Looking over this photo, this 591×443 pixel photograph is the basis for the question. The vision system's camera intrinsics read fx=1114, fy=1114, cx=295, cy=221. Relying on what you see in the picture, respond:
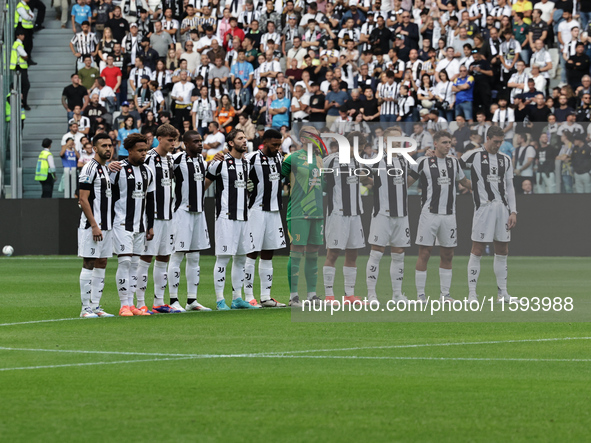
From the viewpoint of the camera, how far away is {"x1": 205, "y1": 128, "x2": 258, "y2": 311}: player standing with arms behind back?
47.5 ft

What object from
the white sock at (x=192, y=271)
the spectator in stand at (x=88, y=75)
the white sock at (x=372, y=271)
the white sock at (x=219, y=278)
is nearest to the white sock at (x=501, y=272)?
the white sock at (x=372, y=271)

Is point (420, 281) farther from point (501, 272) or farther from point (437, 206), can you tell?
point (501, 272)

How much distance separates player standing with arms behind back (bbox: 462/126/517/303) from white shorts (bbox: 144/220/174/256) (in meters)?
3.89

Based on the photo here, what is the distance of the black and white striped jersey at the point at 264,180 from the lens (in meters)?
14.9

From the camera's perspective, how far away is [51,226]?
88.8ft

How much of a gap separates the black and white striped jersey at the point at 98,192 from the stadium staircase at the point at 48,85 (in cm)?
1641

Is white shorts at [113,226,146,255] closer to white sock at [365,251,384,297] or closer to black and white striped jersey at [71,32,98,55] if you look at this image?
white sock at [365,251,384,297]

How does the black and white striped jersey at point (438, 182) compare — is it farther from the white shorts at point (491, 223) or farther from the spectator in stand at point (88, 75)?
the spectator in stand at point (88, 75)

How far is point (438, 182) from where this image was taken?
1445cm

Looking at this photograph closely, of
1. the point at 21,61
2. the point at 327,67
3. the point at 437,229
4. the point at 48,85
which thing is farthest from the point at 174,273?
the point at 21,61

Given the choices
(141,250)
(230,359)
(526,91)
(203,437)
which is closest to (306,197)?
(141,250)

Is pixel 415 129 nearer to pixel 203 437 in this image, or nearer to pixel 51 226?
pixel 203 437

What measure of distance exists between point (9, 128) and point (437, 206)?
1673 cm

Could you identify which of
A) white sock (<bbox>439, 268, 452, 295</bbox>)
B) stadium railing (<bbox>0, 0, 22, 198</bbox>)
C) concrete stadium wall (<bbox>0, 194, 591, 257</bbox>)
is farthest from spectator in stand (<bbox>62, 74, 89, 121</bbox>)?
white sock (<bbox>439, 268, 452, 295</bbox>)
